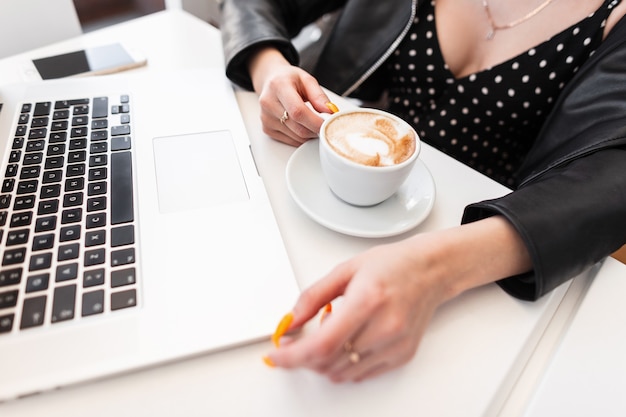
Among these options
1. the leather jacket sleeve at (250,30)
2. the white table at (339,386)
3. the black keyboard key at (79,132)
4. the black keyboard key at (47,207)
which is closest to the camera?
the white table at (339,386)

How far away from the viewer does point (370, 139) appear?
48cm

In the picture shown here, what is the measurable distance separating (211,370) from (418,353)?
0.19 meters

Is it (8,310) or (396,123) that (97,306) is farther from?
(396,123)

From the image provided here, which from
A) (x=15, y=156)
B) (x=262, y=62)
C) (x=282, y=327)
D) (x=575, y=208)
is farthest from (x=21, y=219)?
(x=575, y=208)

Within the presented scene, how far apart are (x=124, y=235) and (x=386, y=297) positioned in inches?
10.6

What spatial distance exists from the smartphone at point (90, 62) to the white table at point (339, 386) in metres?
0.41

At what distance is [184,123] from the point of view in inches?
22.9

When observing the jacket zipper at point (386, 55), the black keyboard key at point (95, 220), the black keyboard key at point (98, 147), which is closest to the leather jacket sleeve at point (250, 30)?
the jacket zipper at point (386, 55)

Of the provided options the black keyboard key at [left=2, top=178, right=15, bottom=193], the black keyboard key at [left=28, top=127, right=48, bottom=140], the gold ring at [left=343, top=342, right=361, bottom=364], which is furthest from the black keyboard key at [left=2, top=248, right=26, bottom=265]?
the gold ring at [left=343, top=342, right=361, bottom=364]

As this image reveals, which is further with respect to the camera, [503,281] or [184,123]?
[184,123]

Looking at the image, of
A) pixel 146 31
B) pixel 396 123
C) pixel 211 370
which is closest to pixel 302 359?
pixel 211 370

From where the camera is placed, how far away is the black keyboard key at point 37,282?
14.2 inches

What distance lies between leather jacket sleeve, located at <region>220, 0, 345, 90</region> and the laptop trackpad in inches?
5.9

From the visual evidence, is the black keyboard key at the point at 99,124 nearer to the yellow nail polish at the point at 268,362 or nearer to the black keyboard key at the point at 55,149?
the black keyboard key at the point at 55,149
